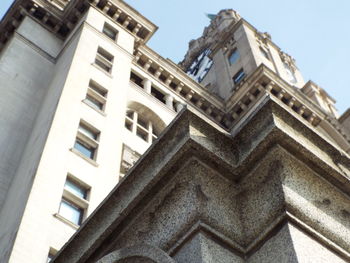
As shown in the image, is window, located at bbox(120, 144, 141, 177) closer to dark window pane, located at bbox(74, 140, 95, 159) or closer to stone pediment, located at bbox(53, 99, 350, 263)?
dark window pane, located at bbox(74, 140, 95, 159)

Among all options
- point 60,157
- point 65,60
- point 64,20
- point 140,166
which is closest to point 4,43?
point 64,20

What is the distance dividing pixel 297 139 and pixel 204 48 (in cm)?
6116

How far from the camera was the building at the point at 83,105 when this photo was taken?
14.6 metres

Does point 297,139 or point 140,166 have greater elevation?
point 297,139

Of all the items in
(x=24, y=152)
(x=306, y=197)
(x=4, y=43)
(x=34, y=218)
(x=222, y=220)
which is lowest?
(x=4, y=43)

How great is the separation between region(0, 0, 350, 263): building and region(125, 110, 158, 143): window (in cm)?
7

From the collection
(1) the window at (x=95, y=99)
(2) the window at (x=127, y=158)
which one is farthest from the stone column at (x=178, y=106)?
(1) the window at (x=95, y=99)

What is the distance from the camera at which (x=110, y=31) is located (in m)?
30.2

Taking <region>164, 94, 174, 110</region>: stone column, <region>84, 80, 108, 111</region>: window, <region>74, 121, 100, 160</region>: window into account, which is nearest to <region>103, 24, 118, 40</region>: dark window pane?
<region>164, 94, 174, 110</region>: stone column

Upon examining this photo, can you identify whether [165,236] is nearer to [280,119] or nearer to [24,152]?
[280,119]

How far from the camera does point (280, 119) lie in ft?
17.5

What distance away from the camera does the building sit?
1464 cm

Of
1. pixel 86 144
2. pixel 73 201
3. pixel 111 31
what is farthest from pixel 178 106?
pixel 73 201

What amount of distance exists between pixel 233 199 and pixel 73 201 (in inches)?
448
